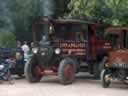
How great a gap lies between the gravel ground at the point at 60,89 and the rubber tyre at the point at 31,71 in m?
0.23

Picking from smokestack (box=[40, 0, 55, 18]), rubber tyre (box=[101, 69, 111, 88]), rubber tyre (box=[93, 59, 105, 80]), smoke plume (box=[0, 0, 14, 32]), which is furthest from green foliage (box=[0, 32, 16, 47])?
rubber tyre (box=[101, 69, 111, 88])

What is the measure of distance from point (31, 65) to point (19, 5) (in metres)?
7.29

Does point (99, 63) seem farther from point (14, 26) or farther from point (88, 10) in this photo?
point (14, 26)

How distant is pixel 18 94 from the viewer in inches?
608

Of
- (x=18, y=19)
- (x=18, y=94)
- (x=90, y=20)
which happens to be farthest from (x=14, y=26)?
(x=18, y=94)

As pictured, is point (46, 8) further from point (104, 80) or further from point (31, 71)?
point (104, 80)

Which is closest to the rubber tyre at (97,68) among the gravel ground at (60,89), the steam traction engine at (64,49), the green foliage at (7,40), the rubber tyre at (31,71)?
the steam traction engine at (64,49)

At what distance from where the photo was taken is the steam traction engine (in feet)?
57.8

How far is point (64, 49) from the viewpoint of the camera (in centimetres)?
1808

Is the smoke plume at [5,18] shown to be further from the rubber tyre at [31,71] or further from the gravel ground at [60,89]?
the rubber tyre at [31,71]

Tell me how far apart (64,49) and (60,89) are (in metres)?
2.10

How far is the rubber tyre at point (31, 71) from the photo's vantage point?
1814cm

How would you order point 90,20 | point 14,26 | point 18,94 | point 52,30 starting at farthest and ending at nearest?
point 14,26 < point 90,20 < point 52,30 < point 18,94

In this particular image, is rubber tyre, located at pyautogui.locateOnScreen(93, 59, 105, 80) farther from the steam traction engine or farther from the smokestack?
the smokestack
